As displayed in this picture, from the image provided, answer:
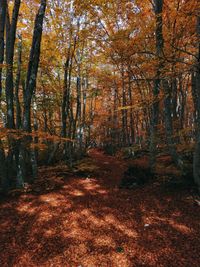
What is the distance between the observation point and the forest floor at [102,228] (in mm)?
3445

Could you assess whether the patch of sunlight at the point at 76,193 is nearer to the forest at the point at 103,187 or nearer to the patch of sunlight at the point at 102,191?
the forest at the point at 103,187

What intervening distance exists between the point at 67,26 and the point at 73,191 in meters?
8.87

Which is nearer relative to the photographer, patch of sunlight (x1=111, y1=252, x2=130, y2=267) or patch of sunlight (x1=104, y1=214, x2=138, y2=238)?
patch of sunlight (x1=111, y1=252, x2=130, y2=267)

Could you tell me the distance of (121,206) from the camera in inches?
211

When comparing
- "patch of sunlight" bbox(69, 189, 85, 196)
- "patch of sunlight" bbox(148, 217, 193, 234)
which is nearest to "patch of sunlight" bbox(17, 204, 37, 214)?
"patch of sunlight" bbox(69, 189, 85, 196)

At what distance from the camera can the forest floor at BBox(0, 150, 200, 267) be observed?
345 centimetres

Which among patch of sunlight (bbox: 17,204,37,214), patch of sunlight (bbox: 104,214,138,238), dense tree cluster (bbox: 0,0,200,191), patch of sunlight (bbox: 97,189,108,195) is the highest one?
dense tree cluster (bbox: 0,0,200,191)

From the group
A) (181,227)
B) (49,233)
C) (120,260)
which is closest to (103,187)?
(49,233)

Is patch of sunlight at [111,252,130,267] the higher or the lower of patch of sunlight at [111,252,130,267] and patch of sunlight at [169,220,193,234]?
the lower

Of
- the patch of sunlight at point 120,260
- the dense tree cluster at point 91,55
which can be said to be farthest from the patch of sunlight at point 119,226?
the dense tree cluster at point 91,55

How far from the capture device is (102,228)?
14.3ft

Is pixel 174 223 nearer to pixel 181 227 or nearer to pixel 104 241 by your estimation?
pixel 181 227

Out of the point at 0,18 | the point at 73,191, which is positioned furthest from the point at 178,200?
the point at 0,18

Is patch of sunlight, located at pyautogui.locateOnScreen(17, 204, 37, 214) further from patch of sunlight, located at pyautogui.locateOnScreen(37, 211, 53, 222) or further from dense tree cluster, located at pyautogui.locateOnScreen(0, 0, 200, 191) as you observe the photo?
dense tree cluster, located at pyautogui.locateOnScreen(0, 0, 200, 191)
